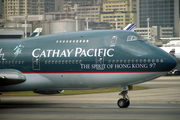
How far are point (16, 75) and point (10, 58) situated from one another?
5.43ft

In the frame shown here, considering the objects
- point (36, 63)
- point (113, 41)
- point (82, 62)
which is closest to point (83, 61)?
point (82, 62)

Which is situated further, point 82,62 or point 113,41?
point 82,62

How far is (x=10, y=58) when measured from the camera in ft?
87.9

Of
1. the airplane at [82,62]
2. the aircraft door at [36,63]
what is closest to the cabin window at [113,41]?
the airplane at [82,62]

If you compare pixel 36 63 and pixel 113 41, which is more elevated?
pixel 113 41

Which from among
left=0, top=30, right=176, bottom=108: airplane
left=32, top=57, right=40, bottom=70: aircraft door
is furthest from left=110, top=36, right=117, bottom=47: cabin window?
left=32, top=57, right=40, bottom=70: aircraft door

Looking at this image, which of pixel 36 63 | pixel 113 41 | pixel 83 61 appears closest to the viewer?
pixel 113 41

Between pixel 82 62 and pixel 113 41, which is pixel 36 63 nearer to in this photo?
pixel 82 62

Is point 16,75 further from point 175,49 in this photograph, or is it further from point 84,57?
point 175,49

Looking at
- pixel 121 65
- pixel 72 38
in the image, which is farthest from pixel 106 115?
pixel 72 38

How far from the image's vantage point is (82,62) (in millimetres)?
24984

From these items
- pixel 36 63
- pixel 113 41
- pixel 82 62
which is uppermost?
pixel 113 41

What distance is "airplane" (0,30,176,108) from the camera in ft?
78.3

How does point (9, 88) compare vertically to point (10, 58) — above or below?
below
